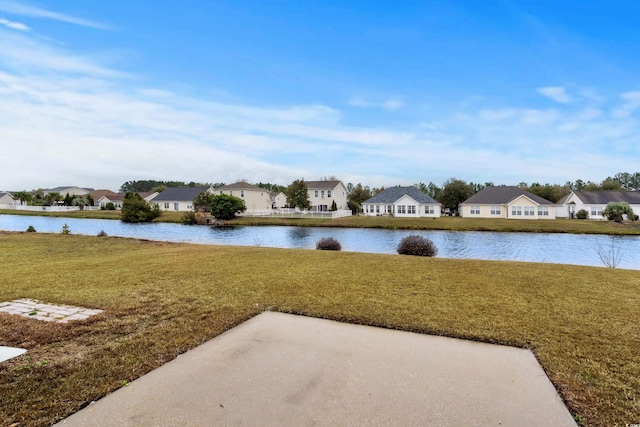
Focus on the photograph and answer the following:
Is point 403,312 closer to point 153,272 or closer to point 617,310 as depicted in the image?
point 617,310

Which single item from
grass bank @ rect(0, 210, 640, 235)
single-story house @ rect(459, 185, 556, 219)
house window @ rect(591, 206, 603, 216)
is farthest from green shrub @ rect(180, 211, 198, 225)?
house window @ rect(591, 206, 603, 216)

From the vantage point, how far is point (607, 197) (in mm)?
49500

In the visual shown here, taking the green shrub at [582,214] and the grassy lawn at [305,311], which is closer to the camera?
the grassy lawn at [305,311]

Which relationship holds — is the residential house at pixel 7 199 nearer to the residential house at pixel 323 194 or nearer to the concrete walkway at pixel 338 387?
the residential house at pixel 323 194

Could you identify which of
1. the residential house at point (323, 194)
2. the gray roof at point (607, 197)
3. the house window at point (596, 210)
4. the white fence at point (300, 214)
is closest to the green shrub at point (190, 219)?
the white fence at point (300, 214)

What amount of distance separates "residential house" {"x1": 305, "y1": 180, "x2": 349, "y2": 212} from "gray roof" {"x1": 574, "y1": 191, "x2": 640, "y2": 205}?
38983 mm

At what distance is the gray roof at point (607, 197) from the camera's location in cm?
4881

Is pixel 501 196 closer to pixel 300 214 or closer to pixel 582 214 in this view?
pixel 582 214

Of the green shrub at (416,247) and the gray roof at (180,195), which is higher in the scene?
the gray roof at (180,195)

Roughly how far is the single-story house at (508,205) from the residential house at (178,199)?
47263 mm

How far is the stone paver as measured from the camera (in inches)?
189

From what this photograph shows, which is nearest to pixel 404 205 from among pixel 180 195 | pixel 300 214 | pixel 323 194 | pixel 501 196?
pixel 501 196

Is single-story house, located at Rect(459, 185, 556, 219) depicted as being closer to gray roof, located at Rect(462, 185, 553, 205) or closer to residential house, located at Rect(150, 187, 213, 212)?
gray roof, located at Rect(462, 185, 553, 205)

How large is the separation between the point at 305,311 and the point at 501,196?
167 feet
